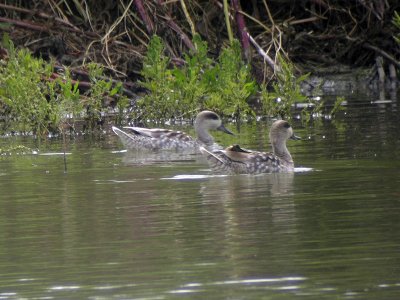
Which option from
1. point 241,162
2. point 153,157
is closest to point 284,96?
point 153,157

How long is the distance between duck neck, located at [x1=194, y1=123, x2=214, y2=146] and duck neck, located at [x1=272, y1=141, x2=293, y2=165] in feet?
8.00

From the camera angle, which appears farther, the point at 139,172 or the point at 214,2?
the point at 214,2

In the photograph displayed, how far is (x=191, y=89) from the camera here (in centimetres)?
1783

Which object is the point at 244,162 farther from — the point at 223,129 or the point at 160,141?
the point at 223,129

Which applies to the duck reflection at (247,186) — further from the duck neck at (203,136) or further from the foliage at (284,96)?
the foliage at (284,96)

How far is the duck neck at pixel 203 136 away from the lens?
612 inches

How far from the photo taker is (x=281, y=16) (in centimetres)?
2506

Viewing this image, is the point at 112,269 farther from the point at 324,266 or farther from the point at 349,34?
the point at 349,34

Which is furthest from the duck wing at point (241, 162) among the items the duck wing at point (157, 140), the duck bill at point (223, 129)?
the duck bill at point (223, 129)

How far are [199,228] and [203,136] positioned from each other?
6.98 m

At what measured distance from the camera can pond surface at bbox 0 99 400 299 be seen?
685cm

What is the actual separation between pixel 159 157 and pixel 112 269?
714 cm

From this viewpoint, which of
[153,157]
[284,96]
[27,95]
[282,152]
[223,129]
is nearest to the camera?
[282,152]

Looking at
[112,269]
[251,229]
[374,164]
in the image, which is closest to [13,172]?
[374,164]
